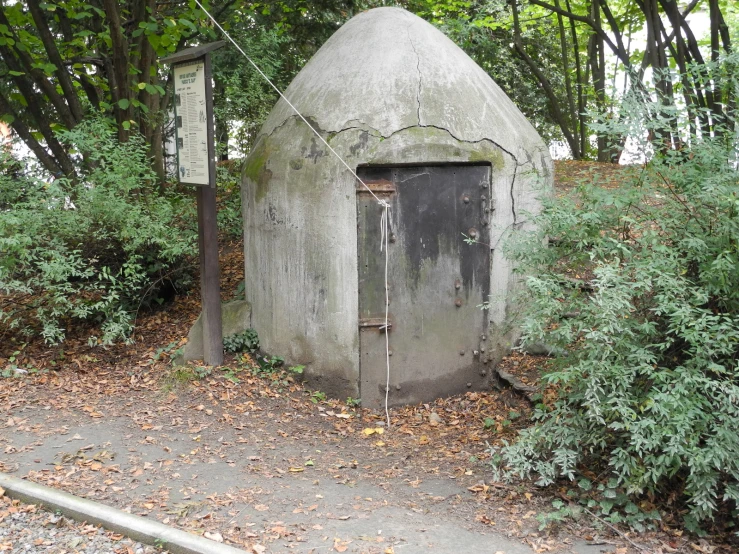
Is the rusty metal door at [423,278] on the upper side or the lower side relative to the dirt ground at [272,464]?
upper

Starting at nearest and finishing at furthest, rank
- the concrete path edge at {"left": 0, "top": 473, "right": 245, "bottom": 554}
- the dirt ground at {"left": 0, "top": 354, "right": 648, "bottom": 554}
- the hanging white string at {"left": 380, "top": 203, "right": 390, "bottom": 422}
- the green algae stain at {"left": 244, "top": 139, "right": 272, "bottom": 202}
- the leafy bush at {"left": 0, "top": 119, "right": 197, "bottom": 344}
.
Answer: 1. the concrete path edge at {"left": 0, "top": 473, "right": 245, "bottom": 554}
2. the dirt ground at {"left": 0, "top": 354, "right": 648, "bottom": 554}
3. the hanging white string at {"left": 380, "top": 203, "right": 390, "bottom": 422}
4. the green algae stain at {"left": 244, "top": 139, "right": 272, "bottom": 202}
5. the leafy bush at {"left": 0, "top": 119, "right": 197, "bottom": 344}

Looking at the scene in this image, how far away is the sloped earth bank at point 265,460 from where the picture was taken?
4402 mm

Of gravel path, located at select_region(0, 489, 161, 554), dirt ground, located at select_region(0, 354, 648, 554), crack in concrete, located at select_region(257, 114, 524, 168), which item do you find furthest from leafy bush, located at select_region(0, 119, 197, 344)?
gravel path, located at select_region(0, 489, 161, 554)

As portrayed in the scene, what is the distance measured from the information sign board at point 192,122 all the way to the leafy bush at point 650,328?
3.15 meters

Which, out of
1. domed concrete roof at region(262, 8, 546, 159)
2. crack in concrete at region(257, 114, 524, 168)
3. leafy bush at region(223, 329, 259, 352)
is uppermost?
domed concrete roof at region(262, 8, 546, 159)

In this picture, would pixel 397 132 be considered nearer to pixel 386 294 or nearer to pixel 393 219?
pixel 393 219

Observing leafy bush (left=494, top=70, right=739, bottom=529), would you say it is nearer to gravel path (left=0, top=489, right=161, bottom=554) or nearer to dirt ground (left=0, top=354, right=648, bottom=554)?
dirt ground (left=0, top=354, right=648, bottom=554)

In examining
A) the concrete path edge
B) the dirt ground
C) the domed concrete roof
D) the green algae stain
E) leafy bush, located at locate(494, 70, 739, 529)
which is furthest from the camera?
the green algae stain

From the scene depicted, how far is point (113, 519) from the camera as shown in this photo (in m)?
4.36

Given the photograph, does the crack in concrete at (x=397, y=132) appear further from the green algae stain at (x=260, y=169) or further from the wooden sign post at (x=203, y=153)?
the wooden sign post at (x=203, y=153)

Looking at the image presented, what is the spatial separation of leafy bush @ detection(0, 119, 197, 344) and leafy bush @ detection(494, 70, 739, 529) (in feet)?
14.4

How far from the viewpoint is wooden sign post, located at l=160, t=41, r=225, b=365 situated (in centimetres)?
655

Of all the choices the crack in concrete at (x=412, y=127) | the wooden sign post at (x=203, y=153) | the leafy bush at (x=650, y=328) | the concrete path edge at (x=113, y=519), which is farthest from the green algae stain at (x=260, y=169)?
the concrete path edge at (x=113, y=519)

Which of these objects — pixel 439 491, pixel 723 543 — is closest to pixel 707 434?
pixel 723 543
